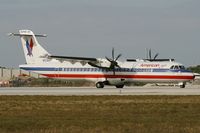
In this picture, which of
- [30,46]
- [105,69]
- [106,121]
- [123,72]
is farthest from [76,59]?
[106,121]

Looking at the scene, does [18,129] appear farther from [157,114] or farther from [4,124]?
[157,114]

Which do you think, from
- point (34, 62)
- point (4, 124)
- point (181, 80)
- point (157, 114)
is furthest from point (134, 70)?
point (4, 124)

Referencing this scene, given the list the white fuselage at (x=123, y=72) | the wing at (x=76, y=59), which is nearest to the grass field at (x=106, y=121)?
the white fuselage at (x=123, y=72)

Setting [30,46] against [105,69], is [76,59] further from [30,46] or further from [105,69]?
[30,46]

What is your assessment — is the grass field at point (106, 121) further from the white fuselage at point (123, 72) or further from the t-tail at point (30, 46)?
the t-tail at point (30, 46)

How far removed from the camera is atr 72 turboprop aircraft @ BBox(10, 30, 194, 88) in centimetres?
6381

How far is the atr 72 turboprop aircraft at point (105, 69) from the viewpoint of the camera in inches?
2512

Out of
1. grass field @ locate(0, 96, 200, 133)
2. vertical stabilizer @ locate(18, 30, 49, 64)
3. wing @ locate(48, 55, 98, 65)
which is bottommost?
grass field @ locate(0, 96, 200, 133)

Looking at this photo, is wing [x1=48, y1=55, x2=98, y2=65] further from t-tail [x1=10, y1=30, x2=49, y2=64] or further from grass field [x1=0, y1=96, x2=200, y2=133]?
grass field [x1=0, y1=96, x2=200, y2=133]

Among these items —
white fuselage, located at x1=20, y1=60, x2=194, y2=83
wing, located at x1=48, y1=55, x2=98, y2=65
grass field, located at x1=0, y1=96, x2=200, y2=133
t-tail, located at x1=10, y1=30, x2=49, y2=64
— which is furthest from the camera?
t-tail, located at x1=10, y1=30, x2=49, y2=64

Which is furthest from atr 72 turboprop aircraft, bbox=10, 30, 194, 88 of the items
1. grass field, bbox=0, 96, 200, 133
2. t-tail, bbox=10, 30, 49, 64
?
grass field, bbox=0, 96, 200, 133

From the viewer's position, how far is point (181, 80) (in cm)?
6309

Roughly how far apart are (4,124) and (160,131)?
5770mm

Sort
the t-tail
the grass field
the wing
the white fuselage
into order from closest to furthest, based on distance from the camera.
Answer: the grass field → the white fuselage → the wing → the t-tail
